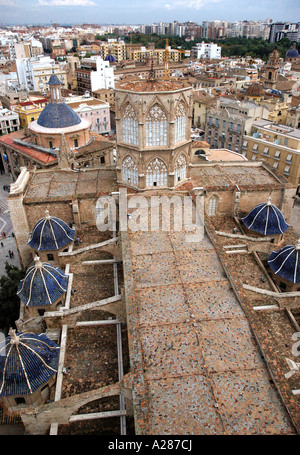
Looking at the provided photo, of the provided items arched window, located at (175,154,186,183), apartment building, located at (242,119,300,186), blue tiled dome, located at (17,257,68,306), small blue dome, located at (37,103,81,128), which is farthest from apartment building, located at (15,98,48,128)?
blue tiled dome, located at (17,257,68,306)

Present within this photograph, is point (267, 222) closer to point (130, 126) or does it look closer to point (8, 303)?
point (130, 126)

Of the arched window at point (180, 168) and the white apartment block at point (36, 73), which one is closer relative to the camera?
the arched window at point (180, 168)

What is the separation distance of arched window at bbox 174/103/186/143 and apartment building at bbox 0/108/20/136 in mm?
42312

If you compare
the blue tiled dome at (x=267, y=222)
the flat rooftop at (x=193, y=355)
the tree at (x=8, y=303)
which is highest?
the flat rooftop at (x=193, y=355)

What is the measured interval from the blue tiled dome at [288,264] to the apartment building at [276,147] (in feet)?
81.1

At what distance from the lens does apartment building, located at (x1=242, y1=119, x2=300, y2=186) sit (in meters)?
43.4

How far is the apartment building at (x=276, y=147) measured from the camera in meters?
43.4

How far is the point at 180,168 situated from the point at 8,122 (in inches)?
1678

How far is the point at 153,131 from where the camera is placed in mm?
23719

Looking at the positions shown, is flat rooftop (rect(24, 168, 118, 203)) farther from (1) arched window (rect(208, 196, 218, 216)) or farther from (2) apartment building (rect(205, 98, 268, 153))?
(2) apartment building (rect(205, 98, 268, 153))

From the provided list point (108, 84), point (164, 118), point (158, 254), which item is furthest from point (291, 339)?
point (108, 84)

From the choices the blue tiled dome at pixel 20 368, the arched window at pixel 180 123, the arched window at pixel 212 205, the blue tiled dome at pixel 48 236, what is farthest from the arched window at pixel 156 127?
the blue tiled dome at pixel 20 368

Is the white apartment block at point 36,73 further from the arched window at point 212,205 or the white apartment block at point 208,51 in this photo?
the white apartment block at point 208,51

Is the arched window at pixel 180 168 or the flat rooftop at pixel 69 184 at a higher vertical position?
the arched window at pixel 180 168
